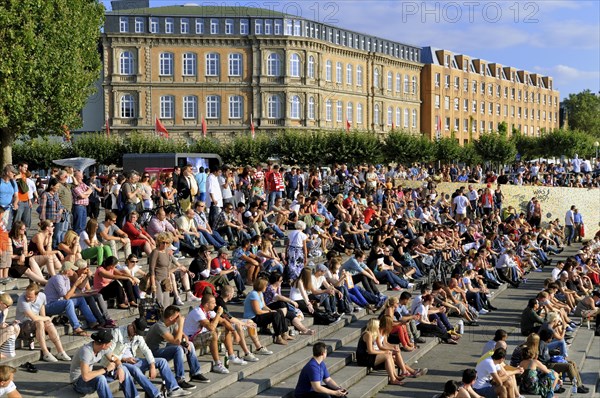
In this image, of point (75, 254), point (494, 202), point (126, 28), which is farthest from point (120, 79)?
point (75, 254)

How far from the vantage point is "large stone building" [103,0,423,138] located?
6309cm

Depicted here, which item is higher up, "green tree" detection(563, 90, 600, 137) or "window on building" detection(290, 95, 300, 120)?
"green tree" detection(563, 90, 600, 137)

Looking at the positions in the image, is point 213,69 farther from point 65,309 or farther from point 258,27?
point 65,309

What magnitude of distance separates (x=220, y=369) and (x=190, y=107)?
54550mm

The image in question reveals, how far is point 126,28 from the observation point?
2479 inches

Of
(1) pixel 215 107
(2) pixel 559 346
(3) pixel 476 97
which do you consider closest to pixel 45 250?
(2) pixel 559 346

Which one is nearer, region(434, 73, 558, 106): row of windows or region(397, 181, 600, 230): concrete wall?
region(397, 181, 600, 230): concrete wall

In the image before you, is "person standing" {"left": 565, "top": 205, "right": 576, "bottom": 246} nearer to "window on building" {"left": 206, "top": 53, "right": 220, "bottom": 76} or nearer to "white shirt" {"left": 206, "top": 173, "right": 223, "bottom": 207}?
"white shirt" {"left": 206, "top": 173, "right": 223, "bottom": 207}

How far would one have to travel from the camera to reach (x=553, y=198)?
3678cm

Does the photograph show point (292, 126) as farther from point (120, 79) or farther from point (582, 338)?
point (582, 338)

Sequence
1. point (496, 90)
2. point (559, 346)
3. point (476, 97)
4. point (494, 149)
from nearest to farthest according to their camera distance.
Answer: point (559, 346) < point (494, 149) < point (476, 97) < point (496, 90)

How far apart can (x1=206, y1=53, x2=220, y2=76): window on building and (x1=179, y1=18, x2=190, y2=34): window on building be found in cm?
273

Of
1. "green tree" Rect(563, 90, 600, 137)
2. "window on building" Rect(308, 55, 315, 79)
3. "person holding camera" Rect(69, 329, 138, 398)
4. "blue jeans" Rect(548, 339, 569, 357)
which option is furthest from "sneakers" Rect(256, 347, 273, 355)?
"green tree" Rect(563, 90, 600, 137)

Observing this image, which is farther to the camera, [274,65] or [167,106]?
[274,65]
